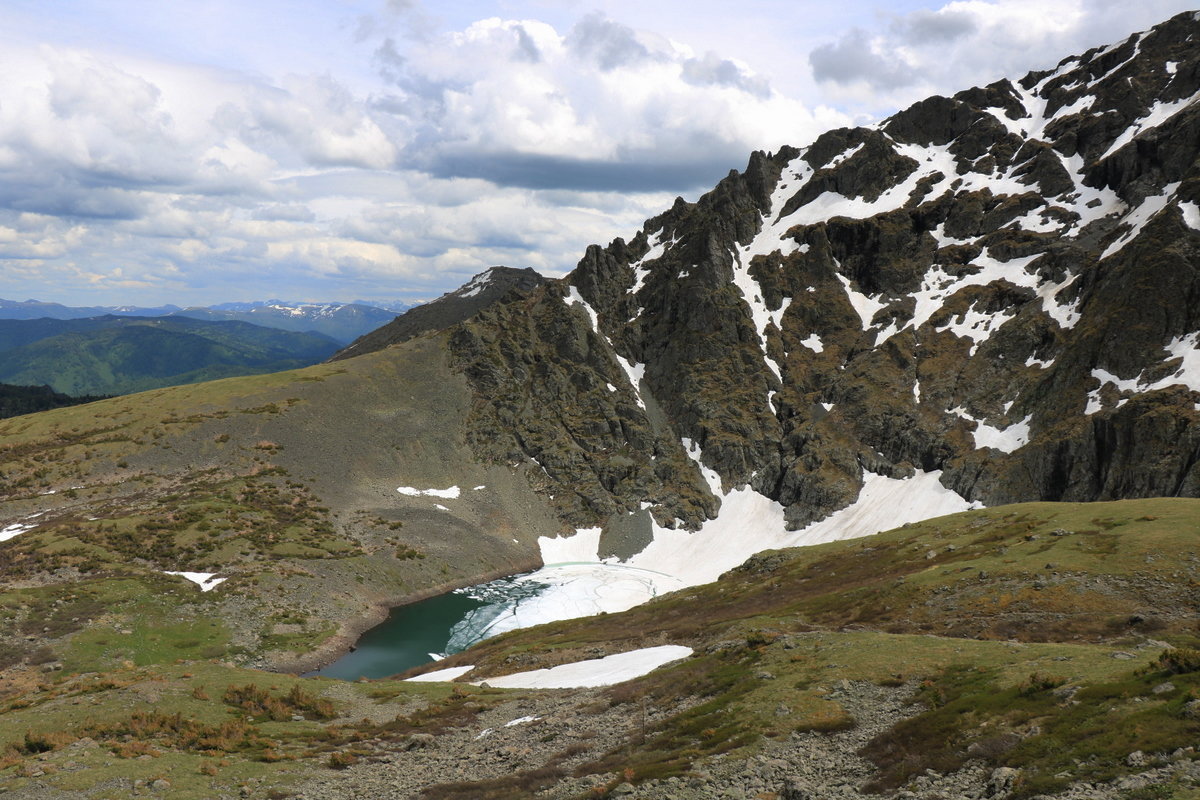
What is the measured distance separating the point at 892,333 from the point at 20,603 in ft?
604

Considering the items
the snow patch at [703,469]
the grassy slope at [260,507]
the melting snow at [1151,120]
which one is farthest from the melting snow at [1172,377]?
the grassy slope at [260,507]

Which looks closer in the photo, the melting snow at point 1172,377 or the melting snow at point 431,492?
the melting snow at point 1172,377

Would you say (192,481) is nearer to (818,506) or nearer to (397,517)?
(397,517)

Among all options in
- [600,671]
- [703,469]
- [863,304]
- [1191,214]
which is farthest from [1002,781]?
[863,304]

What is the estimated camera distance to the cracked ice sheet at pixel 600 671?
48312mm

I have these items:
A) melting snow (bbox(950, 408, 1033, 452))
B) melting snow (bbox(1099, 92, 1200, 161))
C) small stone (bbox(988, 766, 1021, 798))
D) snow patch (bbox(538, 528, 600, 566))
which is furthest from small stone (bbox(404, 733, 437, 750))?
melting snow (bbox(1099, 92, 1200, 161))

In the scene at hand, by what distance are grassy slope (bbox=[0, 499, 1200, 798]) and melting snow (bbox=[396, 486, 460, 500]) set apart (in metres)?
70.1

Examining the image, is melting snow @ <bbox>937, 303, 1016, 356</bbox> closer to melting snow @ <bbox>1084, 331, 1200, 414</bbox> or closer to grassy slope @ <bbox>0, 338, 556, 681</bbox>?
melting snow @ <bbox>1084, 331, 1200, 414</bbox>

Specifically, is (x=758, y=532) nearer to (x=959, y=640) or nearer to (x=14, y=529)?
(x=959, y=640)

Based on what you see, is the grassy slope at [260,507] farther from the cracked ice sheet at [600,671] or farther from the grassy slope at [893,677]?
the cracked ice sheet at [600,671]

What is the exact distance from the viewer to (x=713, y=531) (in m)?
155

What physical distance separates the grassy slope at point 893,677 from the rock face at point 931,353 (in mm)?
79217

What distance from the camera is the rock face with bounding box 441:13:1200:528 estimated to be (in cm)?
12962

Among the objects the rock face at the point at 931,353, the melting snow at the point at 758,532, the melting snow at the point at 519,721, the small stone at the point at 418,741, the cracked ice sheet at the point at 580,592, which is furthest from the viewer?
the melting snow at the point at 758,532
